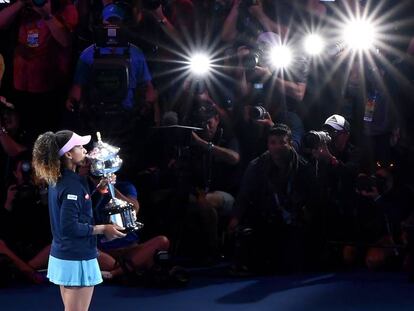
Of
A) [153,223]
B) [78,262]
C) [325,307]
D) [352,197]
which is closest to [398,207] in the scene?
[352,197]

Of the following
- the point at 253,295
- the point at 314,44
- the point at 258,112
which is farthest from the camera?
the point at 314,44

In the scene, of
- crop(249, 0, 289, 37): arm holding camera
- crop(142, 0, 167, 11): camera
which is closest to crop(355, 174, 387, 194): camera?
crop(249, 0, 289, 37): arm holding camera

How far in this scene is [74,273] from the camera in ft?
12.9

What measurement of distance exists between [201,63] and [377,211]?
1.99 metres

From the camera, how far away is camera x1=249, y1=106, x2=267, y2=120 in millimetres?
6453

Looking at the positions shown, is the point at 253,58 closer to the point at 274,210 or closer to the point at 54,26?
the point at 274,210

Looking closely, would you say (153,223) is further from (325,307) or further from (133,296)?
(325,307)

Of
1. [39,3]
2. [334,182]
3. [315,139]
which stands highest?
[39,3]

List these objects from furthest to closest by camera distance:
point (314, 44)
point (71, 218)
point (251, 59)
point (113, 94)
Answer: point (314, 44)
point (251, 59)
point (113, 94)
point (71, 218)

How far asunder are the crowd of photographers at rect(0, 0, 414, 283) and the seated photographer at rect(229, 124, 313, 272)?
0.01m

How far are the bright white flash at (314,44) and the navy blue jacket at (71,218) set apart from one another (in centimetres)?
328

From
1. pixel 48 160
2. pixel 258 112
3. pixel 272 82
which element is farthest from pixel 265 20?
pixel 48 160

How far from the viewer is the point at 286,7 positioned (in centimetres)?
691

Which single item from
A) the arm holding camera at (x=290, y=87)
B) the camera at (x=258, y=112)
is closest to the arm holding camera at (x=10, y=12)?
the camera at (x=258, y=112)
